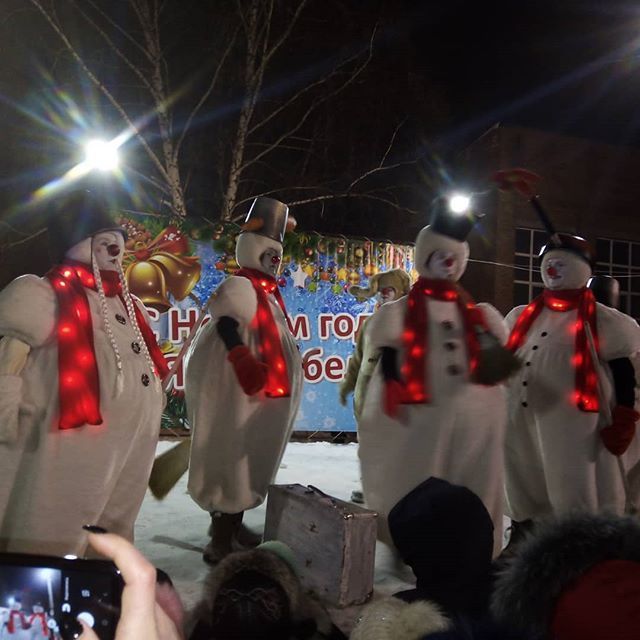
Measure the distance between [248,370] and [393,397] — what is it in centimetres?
79

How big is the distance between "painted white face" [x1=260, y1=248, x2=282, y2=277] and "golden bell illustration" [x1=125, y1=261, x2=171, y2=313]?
331cm

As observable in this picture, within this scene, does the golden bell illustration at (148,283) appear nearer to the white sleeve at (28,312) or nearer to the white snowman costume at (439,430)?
the white snowman costume at (439,430)

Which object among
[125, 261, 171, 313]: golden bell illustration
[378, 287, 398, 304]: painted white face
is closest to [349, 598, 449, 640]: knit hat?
[378, 287, 398, 304]: painted white face

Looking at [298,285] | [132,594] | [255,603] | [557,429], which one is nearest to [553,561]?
[132,594]

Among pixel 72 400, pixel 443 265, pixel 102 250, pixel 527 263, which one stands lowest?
pixel 72 400

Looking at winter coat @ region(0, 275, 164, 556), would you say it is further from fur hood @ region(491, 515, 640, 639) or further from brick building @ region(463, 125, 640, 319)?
brick building @ region(463, 125, 640, 319)

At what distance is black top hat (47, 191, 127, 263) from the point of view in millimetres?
2965

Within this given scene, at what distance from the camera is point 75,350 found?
2.75 meters

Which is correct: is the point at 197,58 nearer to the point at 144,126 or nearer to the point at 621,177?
the point at 144,126

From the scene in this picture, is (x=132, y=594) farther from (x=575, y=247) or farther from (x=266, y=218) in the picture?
(x=575, y=247)

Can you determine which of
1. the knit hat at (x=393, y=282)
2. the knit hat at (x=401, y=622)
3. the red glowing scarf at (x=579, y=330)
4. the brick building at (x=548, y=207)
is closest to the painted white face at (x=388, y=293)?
the knit hat at (x=393, y=282)

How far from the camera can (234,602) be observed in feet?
7.16

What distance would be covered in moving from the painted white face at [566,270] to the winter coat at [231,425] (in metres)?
1.79

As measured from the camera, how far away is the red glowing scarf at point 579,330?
3883 millimetres
